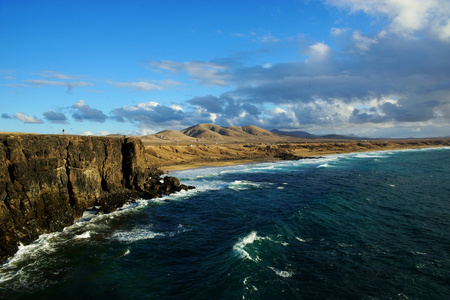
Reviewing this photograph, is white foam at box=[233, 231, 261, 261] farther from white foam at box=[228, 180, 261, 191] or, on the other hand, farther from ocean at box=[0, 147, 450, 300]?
white foam at box=[228, 180, 261, 191]

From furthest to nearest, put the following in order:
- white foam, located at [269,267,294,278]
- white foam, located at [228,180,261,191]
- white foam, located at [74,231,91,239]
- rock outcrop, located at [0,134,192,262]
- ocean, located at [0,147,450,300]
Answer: white foam, located at [228,180,261,191] < white foam, located at [74,231,91,239] < rock outcrop, located at [0,134,192,262] < white foam, located at [269,267,294,278] < ocean, located at [0,147,450,300]

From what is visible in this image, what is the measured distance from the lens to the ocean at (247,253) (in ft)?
46.9

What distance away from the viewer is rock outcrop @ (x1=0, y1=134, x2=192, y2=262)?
19984mm

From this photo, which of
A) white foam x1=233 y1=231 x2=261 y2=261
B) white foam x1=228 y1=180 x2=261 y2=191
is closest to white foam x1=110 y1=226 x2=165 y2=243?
white foam x1=233 y1=231 x2=261 y2=261

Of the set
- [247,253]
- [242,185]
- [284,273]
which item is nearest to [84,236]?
[247,253]

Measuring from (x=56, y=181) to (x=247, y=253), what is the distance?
20451mm

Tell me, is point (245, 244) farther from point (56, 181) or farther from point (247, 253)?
point (56, 181)

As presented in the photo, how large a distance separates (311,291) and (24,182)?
2414 centimetres

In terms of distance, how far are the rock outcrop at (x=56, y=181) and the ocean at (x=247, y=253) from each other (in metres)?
1.71

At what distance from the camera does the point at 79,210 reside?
2739 centimetres

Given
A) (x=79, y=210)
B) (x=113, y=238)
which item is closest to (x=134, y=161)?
(x=79, y=210)

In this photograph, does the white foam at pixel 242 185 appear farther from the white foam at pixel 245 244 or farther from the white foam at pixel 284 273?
the white foam at pixel 284 273

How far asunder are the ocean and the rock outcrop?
1706 mm

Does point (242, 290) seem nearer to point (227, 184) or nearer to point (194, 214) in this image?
point (194, 214)
